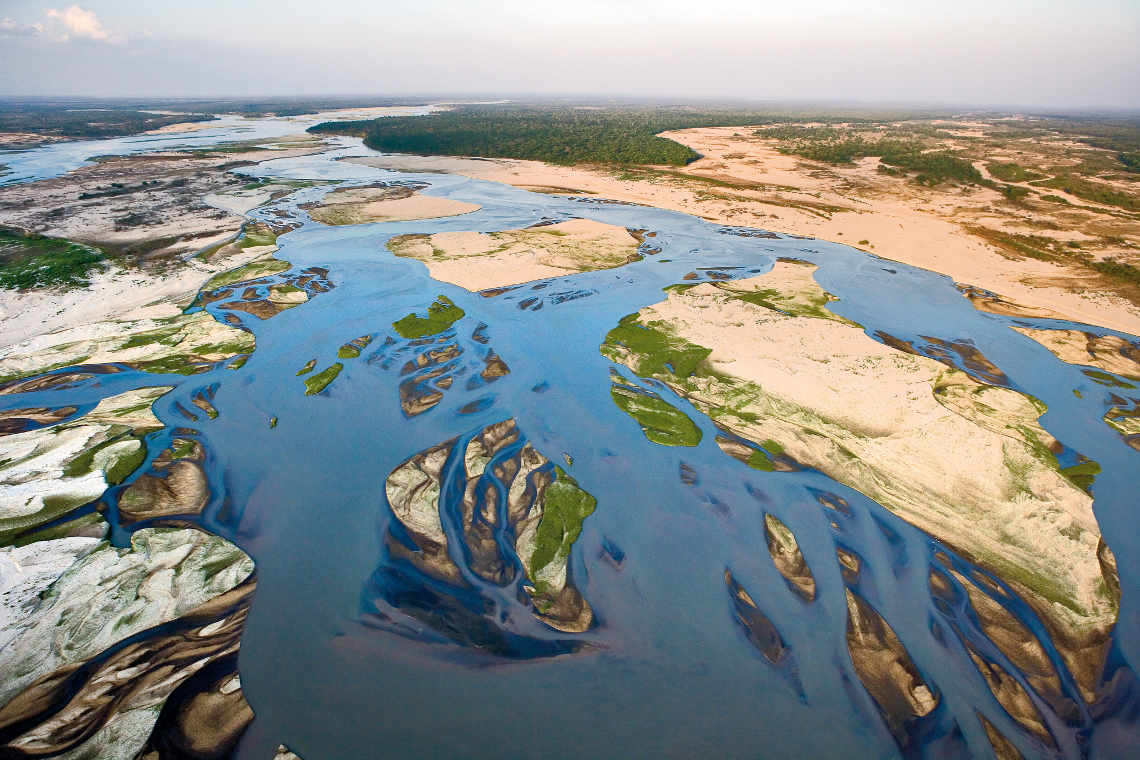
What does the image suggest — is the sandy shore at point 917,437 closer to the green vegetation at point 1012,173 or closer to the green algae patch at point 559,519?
the green algae patch at point 559,519

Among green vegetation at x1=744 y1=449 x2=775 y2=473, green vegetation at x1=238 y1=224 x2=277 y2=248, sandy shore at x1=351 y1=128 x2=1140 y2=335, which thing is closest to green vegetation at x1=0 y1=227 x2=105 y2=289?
green vegetation at x1=238 y1=224 x2=277 y2=248

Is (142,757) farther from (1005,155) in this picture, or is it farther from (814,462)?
(1005,155)

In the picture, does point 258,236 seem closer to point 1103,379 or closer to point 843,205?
point 1103,379

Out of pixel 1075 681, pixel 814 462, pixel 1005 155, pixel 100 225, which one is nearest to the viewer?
pixel 1075 681

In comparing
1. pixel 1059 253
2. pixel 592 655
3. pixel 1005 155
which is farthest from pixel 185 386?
A: pixel 1005 155

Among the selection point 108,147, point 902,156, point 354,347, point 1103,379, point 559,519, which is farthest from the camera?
point 108,147

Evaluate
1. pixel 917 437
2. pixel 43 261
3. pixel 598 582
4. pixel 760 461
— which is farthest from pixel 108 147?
Result: pixel 917 437
